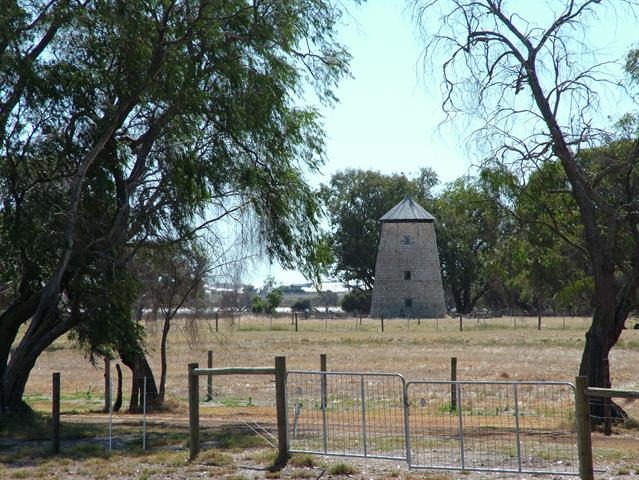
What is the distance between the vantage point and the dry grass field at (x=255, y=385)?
43.7 ft

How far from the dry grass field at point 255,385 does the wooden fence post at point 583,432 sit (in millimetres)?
819

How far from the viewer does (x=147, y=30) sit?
19.4 meters

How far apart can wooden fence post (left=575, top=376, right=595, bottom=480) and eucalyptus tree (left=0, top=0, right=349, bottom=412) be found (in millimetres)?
10541

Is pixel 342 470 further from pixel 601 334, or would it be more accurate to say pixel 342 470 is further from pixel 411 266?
pixel 411 266

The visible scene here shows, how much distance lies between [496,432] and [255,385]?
14.4m

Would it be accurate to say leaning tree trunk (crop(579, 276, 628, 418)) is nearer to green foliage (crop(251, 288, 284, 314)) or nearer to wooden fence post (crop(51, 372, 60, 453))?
wooden fence post (crop(51, 372, 60, 453))

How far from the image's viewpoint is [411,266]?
89.8 m

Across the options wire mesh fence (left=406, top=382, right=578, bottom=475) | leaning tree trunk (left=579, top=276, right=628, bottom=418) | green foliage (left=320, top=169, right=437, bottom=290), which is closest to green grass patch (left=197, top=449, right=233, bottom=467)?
wire mesh fence (left=406, top=382, right=578, bottom=475)

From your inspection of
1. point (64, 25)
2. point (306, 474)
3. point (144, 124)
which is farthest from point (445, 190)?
point (306, 474)

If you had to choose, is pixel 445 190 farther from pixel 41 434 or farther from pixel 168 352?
pixel 168 352

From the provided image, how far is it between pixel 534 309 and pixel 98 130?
285ft

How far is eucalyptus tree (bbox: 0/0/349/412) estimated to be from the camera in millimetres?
18938

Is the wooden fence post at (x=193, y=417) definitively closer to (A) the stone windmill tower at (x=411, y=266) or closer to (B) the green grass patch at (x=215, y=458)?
(B) the green grass patch at (x=215, y=458)

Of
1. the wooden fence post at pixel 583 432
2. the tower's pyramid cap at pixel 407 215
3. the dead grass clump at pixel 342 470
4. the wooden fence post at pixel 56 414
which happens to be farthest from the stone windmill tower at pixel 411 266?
the wooden fence post at pixel 583 432
